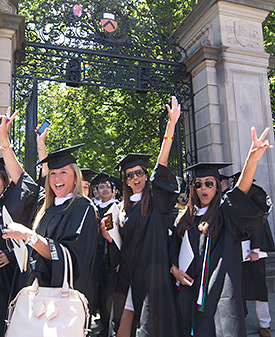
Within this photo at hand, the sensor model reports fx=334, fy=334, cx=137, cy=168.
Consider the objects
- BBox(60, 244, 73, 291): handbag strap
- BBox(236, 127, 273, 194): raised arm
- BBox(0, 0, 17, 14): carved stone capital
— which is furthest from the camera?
BBox(0, 0, 17, 14): carved stone capital

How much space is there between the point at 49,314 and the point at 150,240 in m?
1.44

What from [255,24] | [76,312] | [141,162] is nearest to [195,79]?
[255,24]

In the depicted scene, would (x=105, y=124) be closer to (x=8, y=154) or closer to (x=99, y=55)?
(x=99, y=55)

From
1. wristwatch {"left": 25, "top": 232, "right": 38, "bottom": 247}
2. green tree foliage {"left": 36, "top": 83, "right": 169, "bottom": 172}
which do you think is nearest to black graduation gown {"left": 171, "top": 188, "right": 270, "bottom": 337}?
wristwatch {"left": 25, "top": 232, "right": 38, "bottom": 247}

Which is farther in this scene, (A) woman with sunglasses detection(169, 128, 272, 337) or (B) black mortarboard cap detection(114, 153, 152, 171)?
(B) black mortarboard cap detection(114, 153, 152, 171)

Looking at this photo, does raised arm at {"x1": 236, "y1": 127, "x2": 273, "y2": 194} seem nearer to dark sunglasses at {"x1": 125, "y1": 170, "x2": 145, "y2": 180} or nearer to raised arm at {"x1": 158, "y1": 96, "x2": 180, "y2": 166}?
raised arm at {"x1": 158, "y1": 96, "x2": 180, "y2": 166}

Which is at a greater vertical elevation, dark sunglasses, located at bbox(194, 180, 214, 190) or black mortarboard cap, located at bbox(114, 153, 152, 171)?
black mortarboard cap, located at bbox(114, 153, 152, 171)

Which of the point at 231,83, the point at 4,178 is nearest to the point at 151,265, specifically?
the point at 4,178

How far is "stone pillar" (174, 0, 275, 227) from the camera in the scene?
7047 millimetres

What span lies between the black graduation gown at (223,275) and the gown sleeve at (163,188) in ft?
1.18

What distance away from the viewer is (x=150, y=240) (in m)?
3.33

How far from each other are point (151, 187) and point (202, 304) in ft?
4.03

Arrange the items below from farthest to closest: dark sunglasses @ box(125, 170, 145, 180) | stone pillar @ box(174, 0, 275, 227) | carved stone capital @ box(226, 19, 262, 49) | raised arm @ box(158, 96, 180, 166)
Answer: carved stone capital @ box(226, 19, 262, 49) < stone pillar @ box(174, 0, 275, 227) < dark sunglasses @ box(125, 170, 145, 180) < raised arm @ box(158, 96, 180, 166)

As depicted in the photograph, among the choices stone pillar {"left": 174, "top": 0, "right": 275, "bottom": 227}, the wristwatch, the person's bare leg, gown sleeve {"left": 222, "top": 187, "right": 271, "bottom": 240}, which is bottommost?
the person's bare leg
